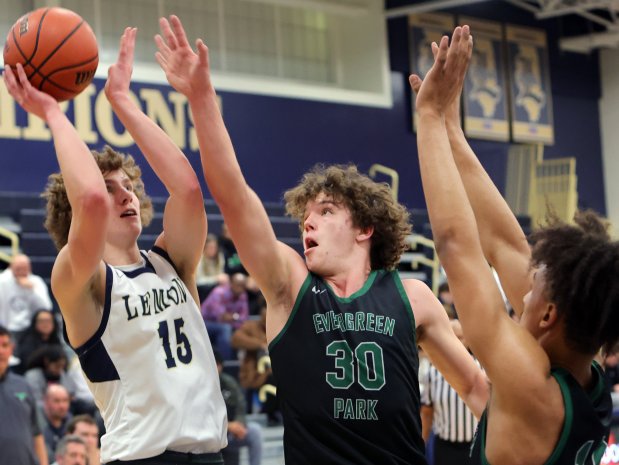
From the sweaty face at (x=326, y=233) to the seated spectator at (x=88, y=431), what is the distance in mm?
4304

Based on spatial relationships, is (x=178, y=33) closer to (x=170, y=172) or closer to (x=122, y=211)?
(x=170, y=172)

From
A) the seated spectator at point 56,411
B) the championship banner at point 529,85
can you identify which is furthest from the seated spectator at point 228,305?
the championship banner at point 529,85

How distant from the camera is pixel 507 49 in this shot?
19531 millimetres

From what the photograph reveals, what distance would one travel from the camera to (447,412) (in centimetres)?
705

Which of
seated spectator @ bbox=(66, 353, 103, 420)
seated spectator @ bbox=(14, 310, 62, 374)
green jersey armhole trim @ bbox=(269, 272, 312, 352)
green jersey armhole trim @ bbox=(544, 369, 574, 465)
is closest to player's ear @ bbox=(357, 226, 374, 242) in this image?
green jersey armhole trim @ bbox=(269, 272, 312, 352)

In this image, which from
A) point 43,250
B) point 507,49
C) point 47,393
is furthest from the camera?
point 507,49

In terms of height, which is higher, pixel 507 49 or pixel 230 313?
pixel 507 49

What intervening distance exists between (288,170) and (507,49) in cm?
537

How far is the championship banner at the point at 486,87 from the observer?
18.7 meters

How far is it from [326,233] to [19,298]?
733 centimetres

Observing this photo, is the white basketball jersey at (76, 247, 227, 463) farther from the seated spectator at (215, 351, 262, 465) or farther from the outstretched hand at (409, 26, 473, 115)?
the seated spectator at (215, 351, 262, 465)

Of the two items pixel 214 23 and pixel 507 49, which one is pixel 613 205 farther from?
pixel 214 23

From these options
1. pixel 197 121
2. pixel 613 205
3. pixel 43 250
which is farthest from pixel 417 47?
pixel 197 121

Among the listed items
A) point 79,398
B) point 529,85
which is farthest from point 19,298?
point 529,85
